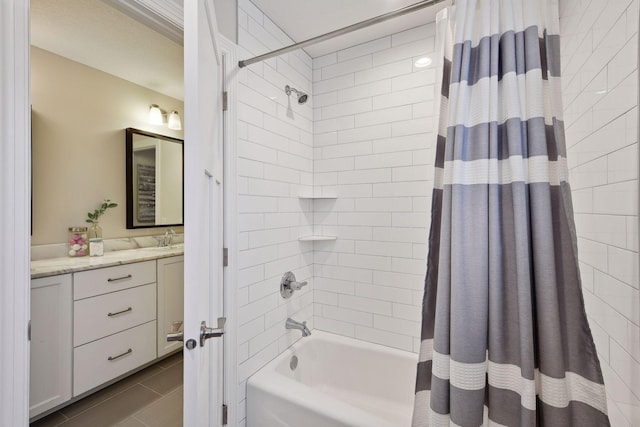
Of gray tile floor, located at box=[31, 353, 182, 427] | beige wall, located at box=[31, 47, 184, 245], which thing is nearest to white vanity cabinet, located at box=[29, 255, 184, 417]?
gray tile floor, located at box=[31, 353, 182, 427]

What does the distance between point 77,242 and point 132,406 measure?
136 centimetres

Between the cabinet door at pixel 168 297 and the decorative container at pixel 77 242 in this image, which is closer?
the decorative container at pixel 77 242

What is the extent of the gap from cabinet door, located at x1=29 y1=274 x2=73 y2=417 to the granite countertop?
5cm

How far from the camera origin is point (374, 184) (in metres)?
1.92

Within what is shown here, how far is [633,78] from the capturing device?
2.12 feet

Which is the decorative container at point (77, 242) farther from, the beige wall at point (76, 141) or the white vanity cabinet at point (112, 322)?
the white vanity cabinet at point (112, 322)

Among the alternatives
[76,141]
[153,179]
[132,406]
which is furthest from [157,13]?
[132,406]

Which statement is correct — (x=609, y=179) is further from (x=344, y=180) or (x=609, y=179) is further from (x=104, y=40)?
(x=104, y=40)

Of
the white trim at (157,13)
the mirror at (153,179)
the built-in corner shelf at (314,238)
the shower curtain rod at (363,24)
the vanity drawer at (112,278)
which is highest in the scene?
the white trim at (157,13)

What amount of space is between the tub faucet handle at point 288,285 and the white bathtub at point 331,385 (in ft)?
1.25

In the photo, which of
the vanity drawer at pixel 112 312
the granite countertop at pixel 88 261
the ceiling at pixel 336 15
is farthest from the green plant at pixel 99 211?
the ceiling at pixel 336 15

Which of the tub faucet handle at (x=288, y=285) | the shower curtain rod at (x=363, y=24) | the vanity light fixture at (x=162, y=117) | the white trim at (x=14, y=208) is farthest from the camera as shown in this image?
the vanity light fixture at (x=162, y=117)

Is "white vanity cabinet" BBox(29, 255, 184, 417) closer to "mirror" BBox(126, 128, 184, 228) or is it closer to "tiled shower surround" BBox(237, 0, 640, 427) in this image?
"mirror" BBox(126, 128, 184, 228)

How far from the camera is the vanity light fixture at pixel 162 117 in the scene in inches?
117
